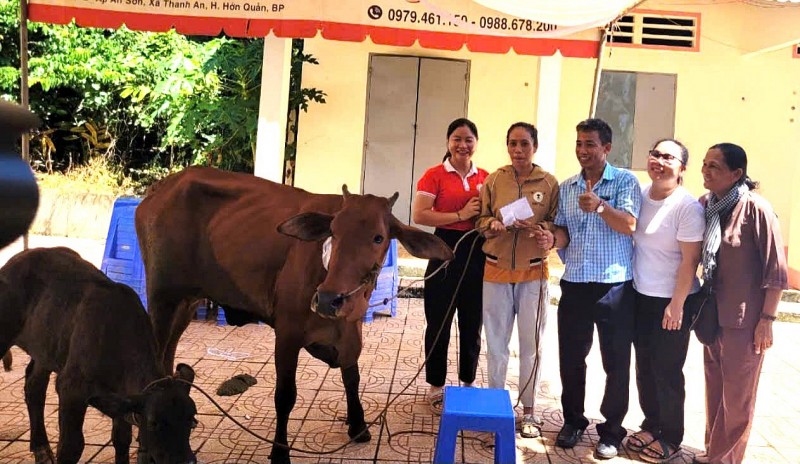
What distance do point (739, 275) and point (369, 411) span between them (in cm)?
237

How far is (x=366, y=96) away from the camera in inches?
373

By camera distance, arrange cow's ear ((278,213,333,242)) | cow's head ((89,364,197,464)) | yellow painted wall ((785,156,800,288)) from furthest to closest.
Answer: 1. yellow painted wall ((785,156,800,288))
2. cow's ear ((278,213,333,242))
3. cow's head ((89,364,197,464))

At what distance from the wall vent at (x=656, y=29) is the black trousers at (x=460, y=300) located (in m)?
6.19

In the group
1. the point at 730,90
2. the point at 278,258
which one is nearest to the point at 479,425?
the point at 278,258

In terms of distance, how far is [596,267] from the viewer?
397cm

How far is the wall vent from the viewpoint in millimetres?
9602

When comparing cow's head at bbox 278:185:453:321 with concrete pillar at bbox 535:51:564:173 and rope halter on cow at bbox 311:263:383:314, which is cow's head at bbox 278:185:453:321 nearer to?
rope halter on cow at bbox 311:263:383:314

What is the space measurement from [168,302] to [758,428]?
376 cm

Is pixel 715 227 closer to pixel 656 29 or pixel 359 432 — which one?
pixel 359 432

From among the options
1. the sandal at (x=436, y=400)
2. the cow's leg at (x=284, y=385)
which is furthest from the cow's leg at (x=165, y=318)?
the sandal at (x=436, y=400)

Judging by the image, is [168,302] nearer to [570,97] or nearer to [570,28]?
[570,28]

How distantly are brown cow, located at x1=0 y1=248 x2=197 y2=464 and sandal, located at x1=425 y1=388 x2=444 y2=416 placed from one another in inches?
78.5

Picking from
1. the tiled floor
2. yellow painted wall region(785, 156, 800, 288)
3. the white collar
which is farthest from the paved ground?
yellow painted wall region(785, 156, 800, 288)

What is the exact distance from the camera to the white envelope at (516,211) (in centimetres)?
398
